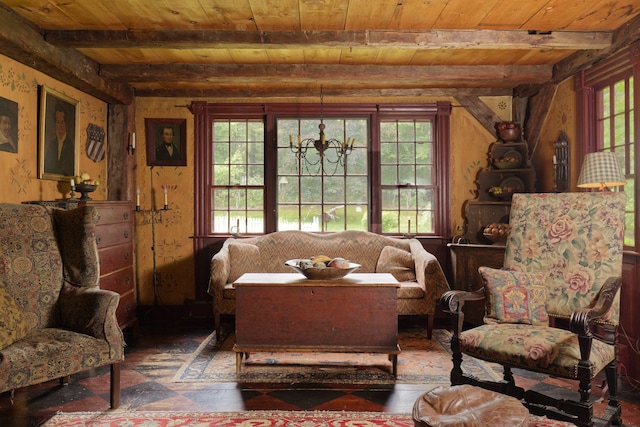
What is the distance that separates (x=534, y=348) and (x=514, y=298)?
46 cm

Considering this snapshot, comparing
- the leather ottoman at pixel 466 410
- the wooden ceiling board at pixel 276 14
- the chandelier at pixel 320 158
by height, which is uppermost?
the wooden ceiling board at pixel 276 14

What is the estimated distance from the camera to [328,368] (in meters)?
3.67

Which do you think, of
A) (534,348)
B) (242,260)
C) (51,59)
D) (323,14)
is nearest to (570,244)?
(534,348)

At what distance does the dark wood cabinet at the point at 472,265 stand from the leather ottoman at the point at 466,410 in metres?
2.86

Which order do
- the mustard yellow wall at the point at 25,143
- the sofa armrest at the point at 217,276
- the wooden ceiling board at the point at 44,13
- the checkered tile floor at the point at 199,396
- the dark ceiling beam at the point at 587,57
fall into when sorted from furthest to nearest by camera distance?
→ 1. the sofa armrest at the point at 217,276
2. the mustard yellow wall at the point at 25,143
3. the dark ceiling beam at the point at 587,57
4. the wooden ceiling board at the point at 44,13
5. the checkered tile floor at the point at 199,396

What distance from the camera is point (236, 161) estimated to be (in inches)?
221

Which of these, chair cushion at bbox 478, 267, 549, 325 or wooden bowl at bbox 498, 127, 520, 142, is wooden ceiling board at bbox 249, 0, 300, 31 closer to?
chair cushion at bbox 478, 267, 549, 325

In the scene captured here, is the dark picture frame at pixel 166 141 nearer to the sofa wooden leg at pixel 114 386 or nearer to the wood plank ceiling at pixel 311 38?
the wood plank ceiling at pixel 311 38

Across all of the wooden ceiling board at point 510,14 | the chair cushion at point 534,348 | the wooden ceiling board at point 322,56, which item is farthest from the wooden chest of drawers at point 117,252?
the wooden ceiling board at point 510,14

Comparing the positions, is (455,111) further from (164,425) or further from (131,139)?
(164,425)

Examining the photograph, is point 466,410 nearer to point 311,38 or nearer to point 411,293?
point 411,293

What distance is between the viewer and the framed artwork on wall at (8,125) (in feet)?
11.4

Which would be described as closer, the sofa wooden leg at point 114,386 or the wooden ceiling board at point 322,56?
the sofa wooden leg at point 114,386

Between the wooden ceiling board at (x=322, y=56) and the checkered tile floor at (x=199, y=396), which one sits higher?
the wooden ceiling board at (x=322, y=56)
